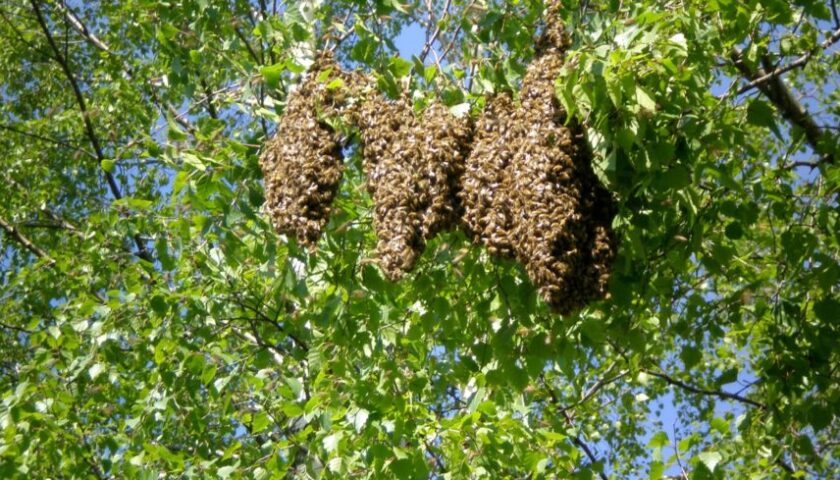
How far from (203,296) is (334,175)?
3559 mm

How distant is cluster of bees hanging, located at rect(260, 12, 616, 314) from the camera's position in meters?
3.69

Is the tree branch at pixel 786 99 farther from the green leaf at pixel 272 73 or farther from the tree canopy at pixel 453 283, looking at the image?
the green leaf at pixel 272 73

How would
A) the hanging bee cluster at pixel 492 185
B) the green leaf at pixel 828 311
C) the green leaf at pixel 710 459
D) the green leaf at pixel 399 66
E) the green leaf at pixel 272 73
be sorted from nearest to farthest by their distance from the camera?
the hanging bee cluster at pixel 492 185
the green leaf at pixel 399 66
the green leaf at pixel 272 73
the green leaf at pixel 710 459
the green leaf at pixel 828 311

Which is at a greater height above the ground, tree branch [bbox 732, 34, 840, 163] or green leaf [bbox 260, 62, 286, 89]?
tree branch [bbox 732, 34, 840, 163]

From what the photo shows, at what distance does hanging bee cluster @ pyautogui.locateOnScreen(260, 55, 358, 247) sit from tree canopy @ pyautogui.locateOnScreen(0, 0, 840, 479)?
0.33 ft

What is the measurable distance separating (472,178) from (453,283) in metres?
2.16

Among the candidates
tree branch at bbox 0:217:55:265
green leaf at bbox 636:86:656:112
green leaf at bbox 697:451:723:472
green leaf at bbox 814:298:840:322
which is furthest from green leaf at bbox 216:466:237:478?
tree branch at bbox 0:217:55:265

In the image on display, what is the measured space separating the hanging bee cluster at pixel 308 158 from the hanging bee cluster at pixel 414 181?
189 mm

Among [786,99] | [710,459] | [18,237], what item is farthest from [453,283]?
[18,237]

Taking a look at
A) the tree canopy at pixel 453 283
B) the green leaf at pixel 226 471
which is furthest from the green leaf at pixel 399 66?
the green leaf at pixel 226 471

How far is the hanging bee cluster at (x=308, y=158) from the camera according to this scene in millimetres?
4129

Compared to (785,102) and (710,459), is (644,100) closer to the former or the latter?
(710,459)

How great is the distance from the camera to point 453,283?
602 centimetres

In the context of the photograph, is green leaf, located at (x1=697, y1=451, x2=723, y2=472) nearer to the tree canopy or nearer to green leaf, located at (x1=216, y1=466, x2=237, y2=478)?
the tree canopy
